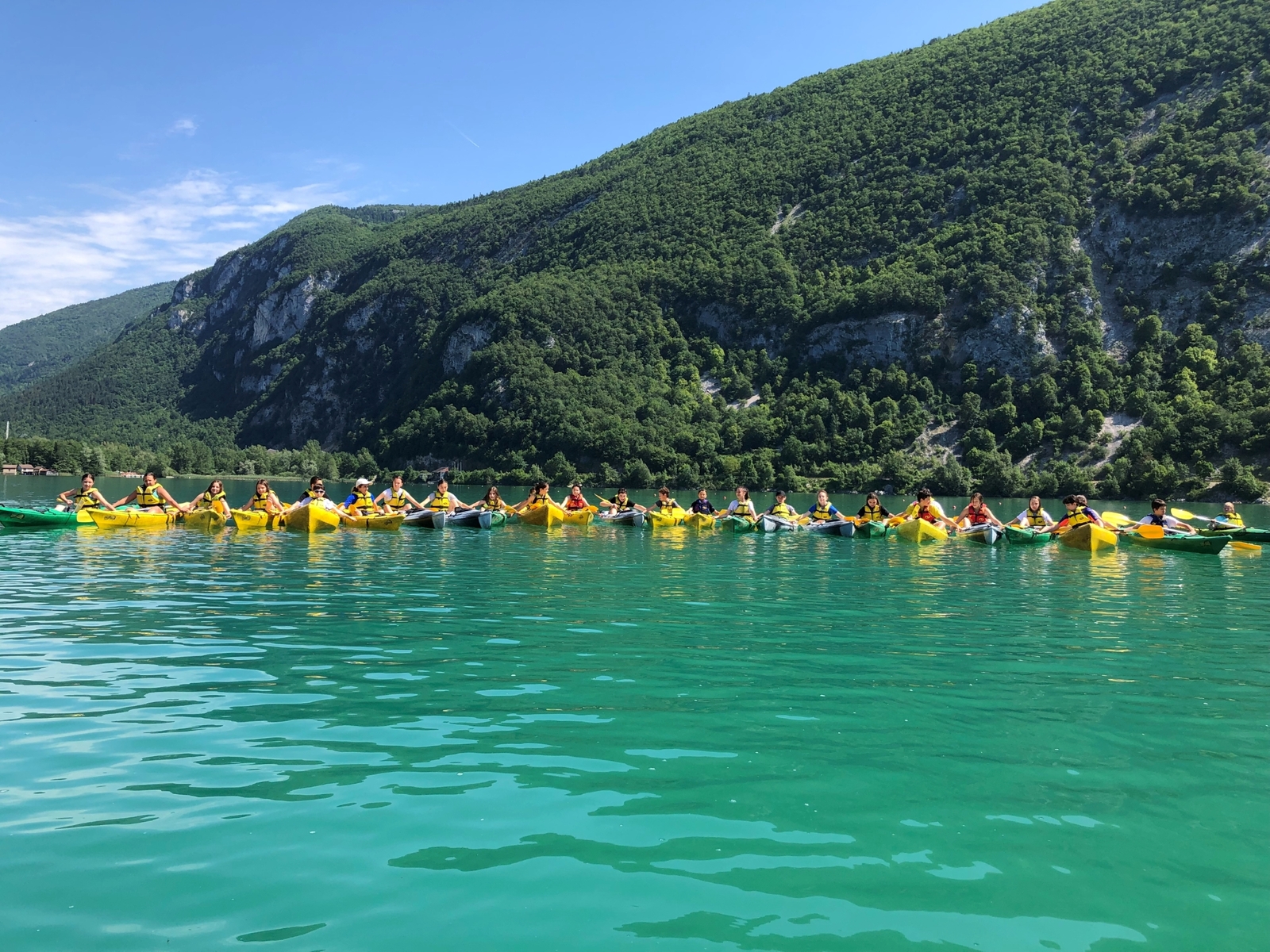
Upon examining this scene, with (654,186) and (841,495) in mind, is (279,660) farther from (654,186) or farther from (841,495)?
(654,186)

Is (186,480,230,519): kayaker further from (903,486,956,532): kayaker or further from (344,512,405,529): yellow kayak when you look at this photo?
(903,486,956,532): kayaker

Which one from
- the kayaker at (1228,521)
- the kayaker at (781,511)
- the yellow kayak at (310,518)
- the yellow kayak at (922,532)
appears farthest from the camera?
the kayaker at (781,511)

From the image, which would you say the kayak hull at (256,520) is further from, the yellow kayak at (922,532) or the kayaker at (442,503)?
the yellow kayak at (922,532)

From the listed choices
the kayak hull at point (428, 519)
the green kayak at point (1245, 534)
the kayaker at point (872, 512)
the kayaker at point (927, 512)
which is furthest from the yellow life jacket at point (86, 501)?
the green kayak at point (1245, 534)

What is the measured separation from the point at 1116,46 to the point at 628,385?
323ft

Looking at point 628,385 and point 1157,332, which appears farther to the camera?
point 628,385

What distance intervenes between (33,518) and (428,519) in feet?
36.7

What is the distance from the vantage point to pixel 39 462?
11850 cm

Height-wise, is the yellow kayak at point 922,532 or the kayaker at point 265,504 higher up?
the kayaker at point 265,504

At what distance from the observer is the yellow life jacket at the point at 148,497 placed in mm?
28828

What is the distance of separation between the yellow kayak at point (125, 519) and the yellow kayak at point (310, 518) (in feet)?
13.3

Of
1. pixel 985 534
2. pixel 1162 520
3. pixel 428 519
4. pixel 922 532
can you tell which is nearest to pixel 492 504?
pixel 428 519

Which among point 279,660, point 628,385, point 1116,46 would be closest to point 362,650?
point 279,660

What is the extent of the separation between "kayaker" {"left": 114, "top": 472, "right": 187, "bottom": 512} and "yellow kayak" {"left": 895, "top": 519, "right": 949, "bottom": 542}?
76.9ft
